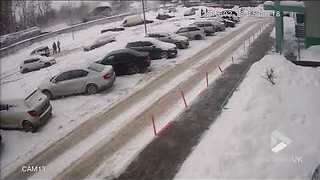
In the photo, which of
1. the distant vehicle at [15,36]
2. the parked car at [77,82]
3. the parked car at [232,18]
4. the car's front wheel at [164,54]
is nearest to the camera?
the parked car at [77,82]

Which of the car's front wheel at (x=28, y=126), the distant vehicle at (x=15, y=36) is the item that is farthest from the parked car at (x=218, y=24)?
the distant vehicle at (x=15, y=36)

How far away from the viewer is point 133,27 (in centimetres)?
5719

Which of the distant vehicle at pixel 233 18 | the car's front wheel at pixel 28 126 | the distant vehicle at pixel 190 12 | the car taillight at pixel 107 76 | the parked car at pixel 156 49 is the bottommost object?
the car's front wheel at pixel 28 126

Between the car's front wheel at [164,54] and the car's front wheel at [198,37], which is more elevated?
the car's front wheel at [198,37]

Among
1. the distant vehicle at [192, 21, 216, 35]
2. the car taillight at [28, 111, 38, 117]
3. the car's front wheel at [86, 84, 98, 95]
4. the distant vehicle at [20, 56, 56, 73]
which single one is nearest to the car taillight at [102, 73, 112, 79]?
the car's front wheel at [86, 84, 98, 95]

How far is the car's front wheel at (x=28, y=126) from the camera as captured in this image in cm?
1748

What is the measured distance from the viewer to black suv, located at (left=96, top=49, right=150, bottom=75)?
26234mm

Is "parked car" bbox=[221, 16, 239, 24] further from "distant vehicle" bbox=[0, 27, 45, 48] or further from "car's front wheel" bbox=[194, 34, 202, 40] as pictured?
"distant vehicle" bbox=[0, 27, 45, 48]

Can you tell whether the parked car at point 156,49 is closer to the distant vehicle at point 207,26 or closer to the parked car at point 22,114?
the distant vehicle at point 207,26

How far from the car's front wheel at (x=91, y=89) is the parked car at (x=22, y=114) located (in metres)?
4.51

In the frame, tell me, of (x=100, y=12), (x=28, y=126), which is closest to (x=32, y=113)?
(x=28, y=126)

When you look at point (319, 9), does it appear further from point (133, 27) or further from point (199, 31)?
point (133, 27)

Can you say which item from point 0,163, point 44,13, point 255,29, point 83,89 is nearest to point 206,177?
point 0,163

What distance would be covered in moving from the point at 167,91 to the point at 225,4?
33.3 m
